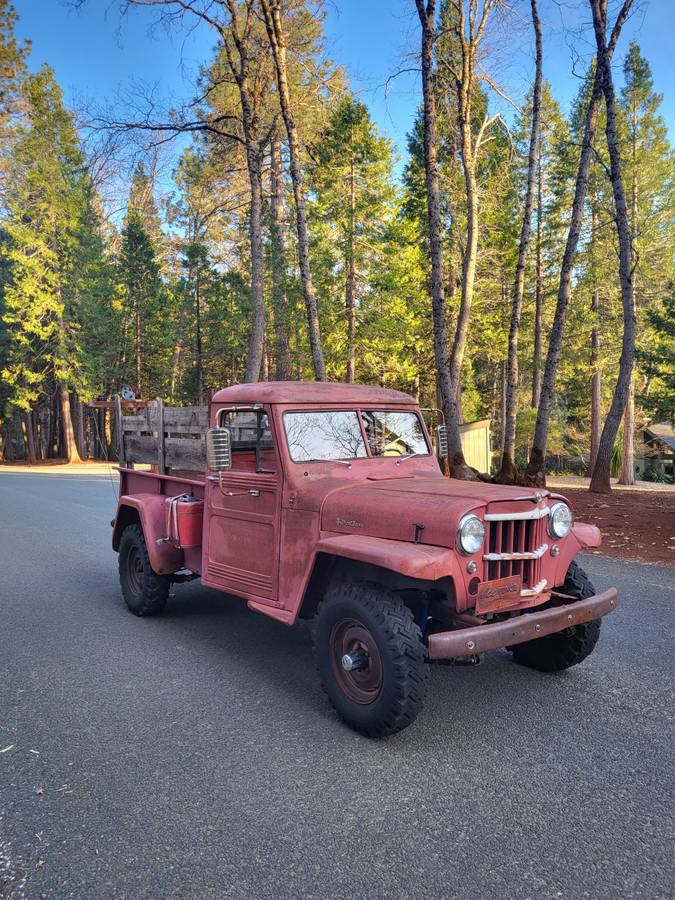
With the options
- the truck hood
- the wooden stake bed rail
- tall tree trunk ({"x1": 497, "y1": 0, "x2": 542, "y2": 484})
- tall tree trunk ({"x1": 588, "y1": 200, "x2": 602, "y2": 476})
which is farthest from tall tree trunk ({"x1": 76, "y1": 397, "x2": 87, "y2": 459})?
the truck hood

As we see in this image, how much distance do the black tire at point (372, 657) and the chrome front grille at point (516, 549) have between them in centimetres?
57

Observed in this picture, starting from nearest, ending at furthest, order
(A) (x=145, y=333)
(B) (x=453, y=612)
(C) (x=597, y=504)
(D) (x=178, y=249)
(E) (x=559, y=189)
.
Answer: (B) (x=453, y=612), (C) (x=597, y=504), (E) (x=559, y=189), (A) (x=145, y=333), (D) (x=178, y=249)

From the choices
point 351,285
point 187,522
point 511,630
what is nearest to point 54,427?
point 351,285

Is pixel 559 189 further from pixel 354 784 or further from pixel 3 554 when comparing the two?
pixel 354 784

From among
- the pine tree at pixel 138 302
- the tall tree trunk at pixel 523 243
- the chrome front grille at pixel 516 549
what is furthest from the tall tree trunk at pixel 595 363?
the chrome front grille at pixel 516 549

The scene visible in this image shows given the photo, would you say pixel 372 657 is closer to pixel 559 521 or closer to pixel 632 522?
pixel 559 521

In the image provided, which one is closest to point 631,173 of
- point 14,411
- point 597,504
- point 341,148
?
point 341,148

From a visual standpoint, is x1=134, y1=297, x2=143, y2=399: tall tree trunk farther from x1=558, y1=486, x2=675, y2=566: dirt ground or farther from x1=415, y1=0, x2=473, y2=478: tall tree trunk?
x1=558, y1=486, x2=675, y2=566: dirt ground

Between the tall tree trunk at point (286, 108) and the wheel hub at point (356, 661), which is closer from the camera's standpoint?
the wheel hub at point (356, 661)

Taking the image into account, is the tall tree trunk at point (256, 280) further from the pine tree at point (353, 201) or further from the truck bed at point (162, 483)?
the truck bed at point (162, 483)

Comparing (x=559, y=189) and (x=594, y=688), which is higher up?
(x=559, y=189)

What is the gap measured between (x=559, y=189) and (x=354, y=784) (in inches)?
1171

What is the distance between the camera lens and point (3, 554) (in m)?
8.16

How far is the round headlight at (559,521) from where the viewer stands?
12.0 ft
